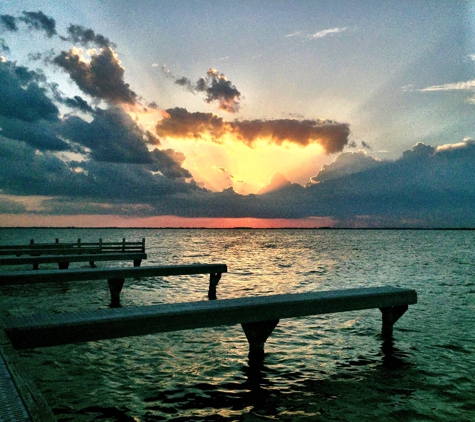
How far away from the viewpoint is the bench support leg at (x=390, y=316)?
8945 mm

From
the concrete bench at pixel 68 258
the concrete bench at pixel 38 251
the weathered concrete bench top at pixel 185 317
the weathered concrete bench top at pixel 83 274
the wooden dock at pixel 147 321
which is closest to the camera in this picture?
the wooden dock at pixel 147 321

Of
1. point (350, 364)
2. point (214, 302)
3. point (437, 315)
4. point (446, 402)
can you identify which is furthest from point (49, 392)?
point (437, 315)

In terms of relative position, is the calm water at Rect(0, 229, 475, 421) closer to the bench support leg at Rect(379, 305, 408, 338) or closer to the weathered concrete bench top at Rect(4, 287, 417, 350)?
the bench support leg at Rect(379, 305, 408, 338)

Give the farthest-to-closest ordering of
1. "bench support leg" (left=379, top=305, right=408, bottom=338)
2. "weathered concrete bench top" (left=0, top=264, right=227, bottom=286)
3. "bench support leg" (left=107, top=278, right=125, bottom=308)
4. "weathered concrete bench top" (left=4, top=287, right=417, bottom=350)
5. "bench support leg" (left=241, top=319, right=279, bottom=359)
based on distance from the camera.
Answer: "bench support leg" (left=107, top=278, right=125, bottom=308)
"weathered concrete bench top" (left=0, top=264, right=227, bottom=286)
"bench support leg" (left=379, top=305, right=408, bottom=338)
"bench support leg" (left=241, top=319, right=279, bottom=359)
"weathered concrete bench top" (left=4, top=287, right=417, bottom=350)

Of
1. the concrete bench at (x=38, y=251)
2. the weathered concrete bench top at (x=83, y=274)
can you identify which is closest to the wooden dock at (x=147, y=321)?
the weathered concrete bench top at (x=83, y=274)

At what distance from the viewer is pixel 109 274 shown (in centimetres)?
1182

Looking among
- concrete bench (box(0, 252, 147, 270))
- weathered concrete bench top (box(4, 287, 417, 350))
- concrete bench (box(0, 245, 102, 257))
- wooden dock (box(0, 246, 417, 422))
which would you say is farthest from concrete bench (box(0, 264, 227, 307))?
concrete bench (box(0, 245, 102, 257))

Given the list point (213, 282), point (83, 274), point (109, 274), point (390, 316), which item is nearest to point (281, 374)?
point (390, 316)

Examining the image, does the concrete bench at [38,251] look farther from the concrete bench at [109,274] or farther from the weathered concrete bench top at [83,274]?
the weathered concrete bench top at [83,274]

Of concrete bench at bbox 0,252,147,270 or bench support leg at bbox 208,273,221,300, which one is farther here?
concrete bench at bbox 0,252,147,270

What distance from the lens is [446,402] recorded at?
586 cm

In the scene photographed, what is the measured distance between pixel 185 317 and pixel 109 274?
6.47 meters

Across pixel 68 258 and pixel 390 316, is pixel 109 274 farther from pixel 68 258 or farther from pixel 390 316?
pixel 68 258

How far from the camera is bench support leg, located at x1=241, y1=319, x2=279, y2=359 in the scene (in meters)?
7.13
